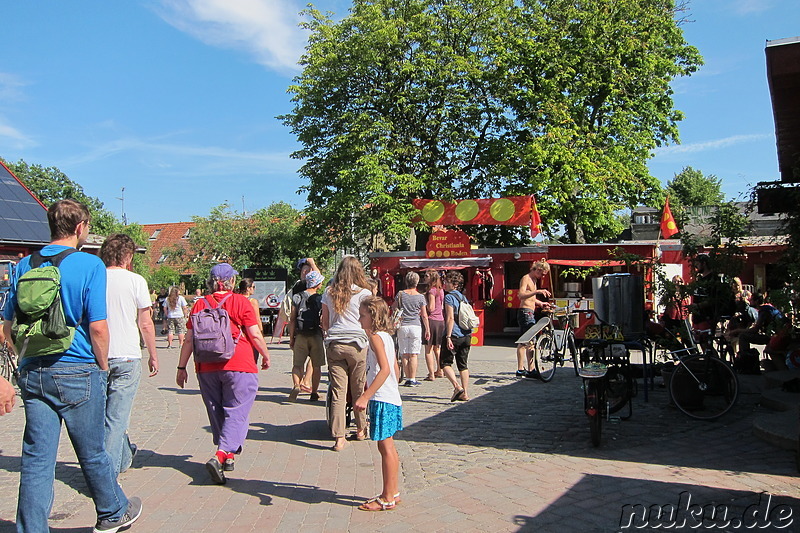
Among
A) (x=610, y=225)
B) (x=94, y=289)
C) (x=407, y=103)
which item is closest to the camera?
(x=94, y=289)

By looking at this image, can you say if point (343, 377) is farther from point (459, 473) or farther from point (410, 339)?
point (410, 339)

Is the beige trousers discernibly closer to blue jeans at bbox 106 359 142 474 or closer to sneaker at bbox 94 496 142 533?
blue jeans at bbox 106 359 142 474

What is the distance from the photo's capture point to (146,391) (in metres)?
10.7

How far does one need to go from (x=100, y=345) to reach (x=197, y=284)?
129ft

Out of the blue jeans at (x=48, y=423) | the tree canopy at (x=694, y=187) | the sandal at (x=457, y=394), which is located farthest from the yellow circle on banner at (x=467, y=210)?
the tree canopy at (x=694, y=187)

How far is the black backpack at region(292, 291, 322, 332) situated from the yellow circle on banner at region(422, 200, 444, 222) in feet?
46.8

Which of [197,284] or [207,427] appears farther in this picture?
[197,284]

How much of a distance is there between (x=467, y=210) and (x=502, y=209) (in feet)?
3.83

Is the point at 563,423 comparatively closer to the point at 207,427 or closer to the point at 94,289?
the point at 207,427

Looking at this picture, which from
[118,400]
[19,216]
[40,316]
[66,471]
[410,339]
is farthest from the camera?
[19,216]

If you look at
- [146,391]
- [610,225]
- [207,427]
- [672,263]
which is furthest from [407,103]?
[207,427]

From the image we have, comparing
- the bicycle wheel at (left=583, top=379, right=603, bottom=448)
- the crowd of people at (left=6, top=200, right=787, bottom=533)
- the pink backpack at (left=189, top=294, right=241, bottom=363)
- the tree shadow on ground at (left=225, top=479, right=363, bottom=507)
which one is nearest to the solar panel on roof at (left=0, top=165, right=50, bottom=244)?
the crowd of people at (left=6, top=200, right=787, bottom=533)

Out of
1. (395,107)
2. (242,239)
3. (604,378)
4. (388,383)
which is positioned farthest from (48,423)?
(242,239)

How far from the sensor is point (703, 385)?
7465mm
